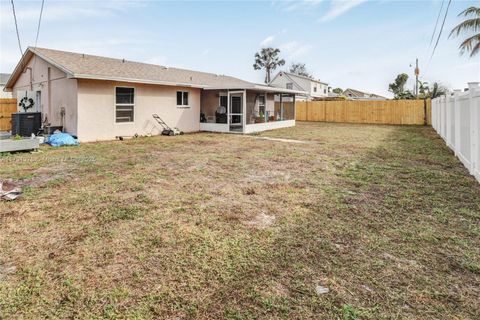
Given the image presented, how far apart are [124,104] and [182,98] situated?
140 inches

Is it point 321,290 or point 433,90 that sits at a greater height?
point 433,90

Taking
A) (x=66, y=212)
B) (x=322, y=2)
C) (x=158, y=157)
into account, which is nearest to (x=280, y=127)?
(x=322, y=2)

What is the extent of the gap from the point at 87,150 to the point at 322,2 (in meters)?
11.7

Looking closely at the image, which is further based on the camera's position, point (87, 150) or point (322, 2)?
point (322, 2)

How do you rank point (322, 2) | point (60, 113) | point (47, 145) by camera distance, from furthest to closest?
1. point (322, 2)
2. point (60, 113)
3. point (47, 145)

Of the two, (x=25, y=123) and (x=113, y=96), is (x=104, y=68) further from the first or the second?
(x=25, y=123)

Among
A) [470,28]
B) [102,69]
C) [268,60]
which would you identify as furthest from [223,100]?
[268,60]

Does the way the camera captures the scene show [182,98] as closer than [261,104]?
Yes

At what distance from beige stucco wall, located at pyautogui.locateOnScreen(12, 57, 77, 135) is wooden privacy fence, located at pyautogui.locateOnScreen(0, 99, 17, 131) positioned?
1.73ft

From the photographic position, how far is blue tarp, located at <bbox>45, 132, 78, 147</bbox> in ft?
35.9

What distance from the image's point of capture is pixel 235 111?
749 inches

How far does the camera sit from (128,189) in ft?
18.0

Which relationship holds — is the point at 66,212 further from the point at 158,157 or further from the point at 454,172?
the point at 454,172

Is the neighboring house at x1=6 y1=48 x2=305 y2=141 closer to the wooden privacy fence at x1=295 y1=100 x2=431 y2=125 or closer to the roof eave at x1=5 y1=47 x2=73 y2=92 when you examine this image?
the roof eave at x1=5 y1=47 x2=73 y2=92
